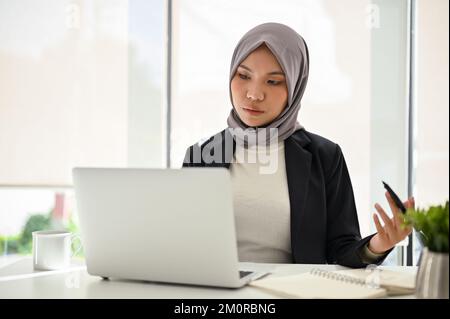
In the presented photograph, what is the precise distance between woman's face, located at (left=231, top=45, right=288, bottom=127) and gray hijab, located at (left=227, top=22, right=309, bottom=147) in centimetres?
2

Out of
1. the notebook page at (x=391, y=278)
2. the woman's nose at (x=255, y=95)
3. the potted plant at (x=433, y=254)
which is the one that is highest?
the woman's nose at (x=255, y=95)

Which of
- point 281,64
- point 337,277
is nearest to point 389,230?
point 337,277

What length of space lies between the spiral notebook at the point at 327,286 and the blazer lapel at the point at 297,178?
1.28ft

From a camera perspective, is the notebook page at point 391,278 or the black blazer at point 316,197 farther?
the black blazer at point 316,197

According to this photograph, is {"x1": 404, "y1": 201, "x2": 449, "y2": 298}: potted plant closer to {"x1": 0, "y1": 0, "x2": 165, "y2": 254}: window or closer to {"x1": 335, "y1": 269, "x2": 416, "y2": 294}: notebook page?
{"x1": 335, "y1": 269, "x2": 416, "y2": 294}: notebook page

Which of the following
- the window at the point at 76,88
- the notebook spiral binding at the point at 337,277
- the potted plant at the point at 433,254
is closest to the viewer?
the potted plant at the point at 433,254

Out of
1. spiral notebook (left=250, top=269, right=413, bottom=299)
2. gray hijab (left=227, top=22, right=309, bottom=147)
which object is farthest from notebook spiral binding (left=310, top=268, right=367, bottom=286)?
gray hijab (left=227, top=22, right=309, bottom=147)

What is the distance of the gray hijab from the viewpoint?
5.05ft

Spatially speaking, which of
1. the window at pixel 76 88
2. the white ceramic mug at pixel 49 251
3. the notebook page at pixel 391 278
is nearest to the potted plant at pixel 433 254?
the notebook page at pixel 391 278

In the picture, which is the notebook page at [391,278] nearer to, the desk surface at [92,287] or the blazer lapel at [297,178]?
the desk surface at [92,287]

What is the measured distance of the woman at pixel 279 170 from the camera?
1.50 m

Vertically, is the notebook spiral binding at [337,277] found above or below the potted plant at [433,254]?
below
